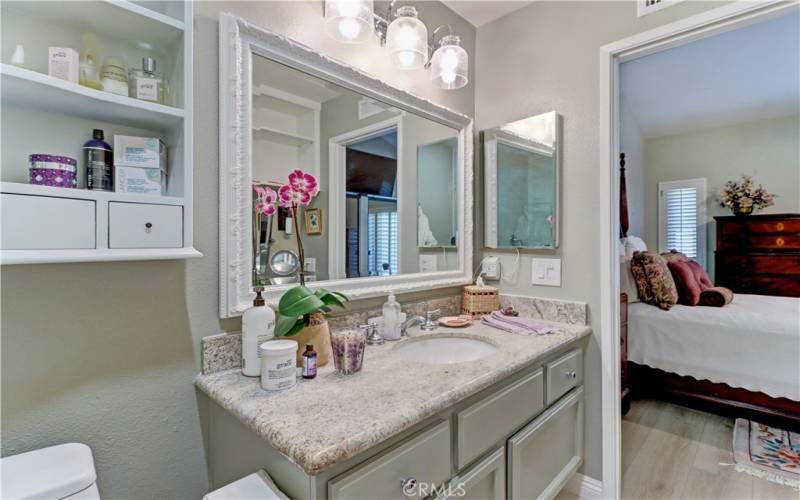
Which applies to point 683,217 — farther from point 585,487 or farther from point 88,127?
point 88,127

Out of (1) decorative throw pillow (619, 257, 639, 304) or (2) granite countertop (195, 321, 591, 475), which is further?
(1) decorative throw pillow (619, 257, 639, 304)

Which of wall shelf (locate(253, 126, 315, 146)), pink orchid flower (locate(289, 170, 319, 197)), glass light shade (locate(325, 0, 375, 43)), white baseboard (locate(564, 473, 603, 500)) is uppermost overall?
glass light shade (locate(325, 0, 375, 43))

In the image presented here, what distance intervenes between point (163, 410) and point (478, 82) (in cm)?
200

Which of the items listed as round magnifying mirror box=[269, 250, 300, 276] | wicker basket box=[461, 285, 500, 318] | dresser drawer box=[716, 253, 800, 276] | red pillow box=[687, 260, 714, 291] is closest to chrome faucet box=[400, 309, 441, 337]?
wicker basket box=[461, 285, 500, 318]

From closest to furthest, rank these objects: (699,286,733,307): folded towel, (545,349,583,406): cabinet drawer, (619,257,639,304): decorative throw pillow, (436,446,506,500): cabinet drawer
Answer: (436,446,506,500): cabinet drawer < (545,349,583,406): cabinet drawer < (619,257,639,304): decorative throw pillow < (699,286,733,307): folded towel

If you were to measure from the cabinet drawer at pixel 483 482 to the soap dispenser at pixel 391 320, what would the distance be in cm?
52

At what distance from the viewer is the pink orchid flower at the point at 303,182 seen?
123 cm

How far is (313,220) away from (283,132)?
0.31 metres

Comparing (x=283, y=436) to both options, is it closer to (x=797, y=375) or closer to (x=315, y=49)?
(x=315, y=49)

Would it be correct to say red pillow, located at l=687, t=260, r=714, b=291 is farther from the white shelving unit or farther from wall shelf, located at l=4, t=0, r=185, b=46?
wall shelf, located at l=4, t=0, r=185, b=46

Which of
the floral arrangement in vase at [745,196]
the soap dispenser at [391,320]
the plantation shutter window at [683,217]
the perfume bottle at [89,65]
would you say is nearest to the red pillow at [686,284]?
the floral arrangement in vase at [745,196]

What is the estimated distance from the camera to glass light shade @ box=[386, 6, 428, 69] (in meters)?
1.46

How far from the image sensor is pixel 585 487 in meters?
1.70

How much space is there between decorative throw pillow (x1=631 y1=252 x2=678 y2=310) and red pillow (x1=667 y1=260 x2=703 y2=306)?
98 millimetres
